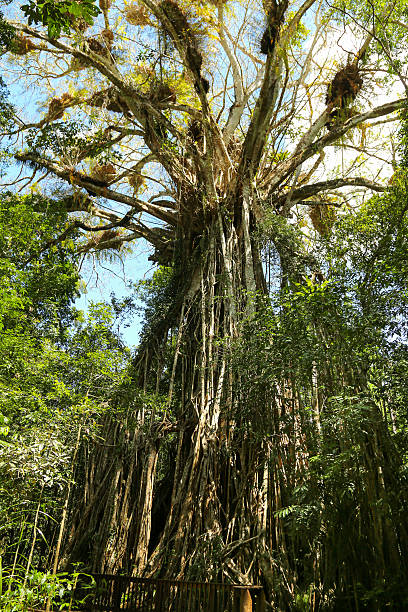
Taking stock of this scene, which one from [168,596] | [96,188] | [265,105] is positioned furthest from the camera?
[96,188]

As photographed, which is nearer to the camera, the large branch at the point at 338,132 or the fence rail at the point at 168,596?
the fence rail at the point at 168,596

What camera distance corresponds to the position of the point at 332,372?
3588 mm

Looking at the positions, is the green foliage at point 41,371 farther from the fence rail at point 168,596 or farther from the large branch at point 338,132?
the large branch at point 338,132

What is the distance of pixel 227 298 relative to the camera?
18.4ft

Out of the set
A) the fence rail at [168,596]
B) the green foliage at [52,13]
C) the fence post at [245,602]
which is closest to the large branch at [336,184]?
the green foliage at [52,13]

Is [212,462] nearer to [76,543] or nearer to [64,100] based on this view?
[76,543]

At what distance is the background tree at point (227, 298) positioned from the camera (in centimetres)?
340

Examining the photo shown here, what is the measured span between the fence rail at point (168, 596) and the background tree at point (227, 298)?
20.5 inches

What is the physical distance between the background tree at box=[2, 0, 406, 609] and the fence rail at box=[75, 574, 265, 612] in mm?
520

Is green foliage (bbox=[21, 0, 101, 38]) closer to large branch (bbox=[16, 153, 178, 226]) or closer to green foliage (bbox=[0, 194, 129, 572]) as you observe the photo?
green foliage (bbox=[0, 194, 129, 572])

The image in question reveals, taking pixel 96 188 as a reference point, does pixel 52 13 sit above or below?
below

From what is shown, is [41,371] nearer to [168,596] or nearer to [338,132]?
[168,596]

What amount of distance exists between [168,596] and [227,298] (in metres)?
3.19

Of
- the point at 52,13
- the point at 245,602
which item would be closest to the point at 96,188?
the point at 52,13
